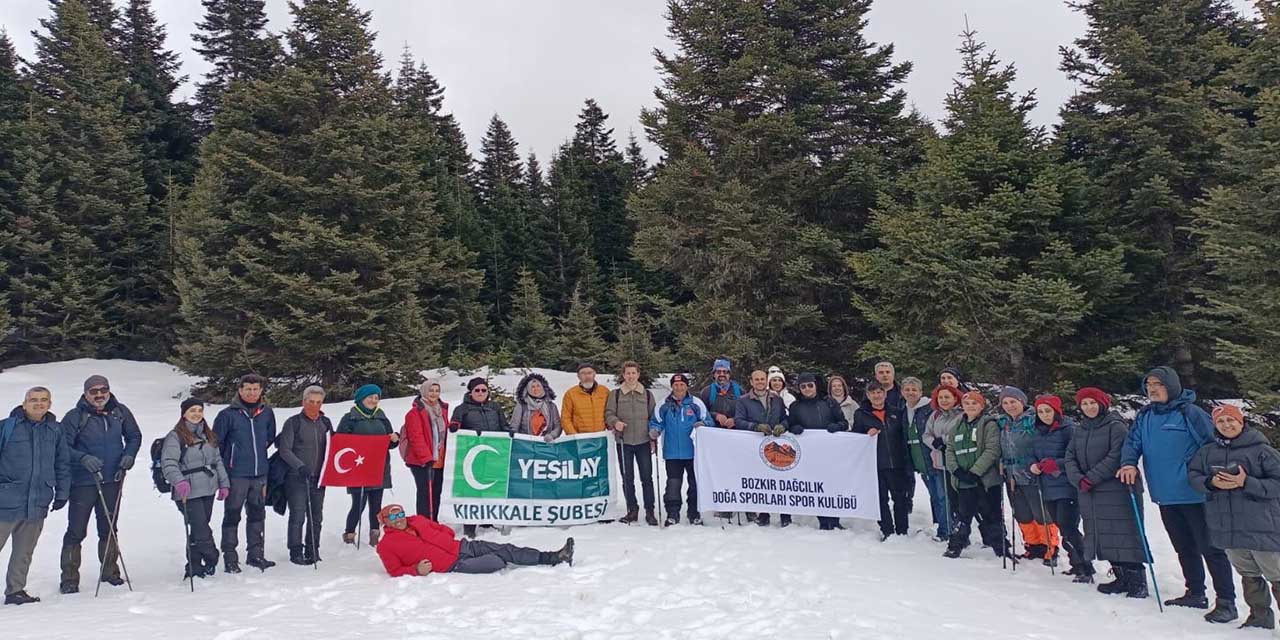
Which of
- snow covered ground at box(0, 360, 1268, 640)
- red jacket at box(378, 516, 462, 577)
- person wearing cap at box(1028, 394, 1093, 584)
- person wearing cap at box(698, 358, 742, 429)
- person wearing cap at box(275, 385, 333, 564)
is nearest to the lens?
snow covered ground at box(0, 360, 1268, 640)

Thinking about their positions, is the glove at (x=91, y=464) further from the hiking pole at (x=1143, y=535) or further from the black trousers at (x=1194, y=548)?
the black trousers at (x=1194, y=548)

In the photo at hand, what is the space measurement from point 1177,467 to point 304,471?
27.9 feet

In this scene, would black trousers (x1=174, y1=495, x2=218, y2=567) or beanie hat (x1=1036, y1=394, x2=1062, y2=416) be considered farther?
black trousers (x1=174, y1=495, x2=218, y2=567)

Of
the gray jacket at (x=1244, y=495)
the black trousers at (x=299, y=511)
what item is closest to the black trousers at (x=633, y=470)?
the black trousers at (x=299, y=511)

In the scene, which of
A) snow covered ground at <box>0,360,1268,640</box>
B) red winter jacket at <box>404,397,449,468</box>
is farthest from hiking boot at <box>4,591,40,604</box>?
red winter jacket at <box>404,397,449,468</box>

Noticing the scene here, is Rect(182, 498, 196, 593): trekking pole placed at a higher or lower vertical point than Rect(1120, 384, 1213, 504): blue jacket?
lower

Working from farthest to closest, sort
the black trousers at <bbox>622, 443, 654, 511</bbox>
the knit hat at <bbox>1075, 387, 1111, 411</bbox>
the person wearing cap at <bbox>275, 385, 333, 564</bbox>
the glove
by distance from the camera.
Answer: the black trousers at <bbox>622, 443, 654, 511</bbox>
the person wearing cap at <bbox>275, 385, 333, 564</bbox>
the glove
the knit hat at <bbox>1075, 387, 1111, 411</bbox>

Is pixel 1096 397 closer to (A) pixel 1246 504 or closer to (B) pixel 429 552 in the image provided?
(A) pixel 1246 504

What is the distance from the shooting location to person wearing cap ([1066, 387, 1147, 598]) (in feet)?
22.0

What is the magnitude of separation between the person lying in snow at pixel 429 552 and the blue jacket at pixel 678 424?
7.78ft

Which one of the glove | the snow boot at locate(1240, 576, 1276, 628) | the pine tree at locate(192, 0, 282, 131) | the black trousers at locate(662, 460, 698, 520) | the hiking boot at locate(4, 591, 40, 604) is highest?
the pine tree at locate(192, 0, 282, 131)

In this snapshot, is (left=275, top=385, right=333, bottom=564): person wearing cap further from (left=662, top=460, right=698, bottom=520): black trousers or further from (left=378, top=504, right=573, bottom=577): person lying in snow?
(left=662, top=460, right=698, bottom=520): black trousers

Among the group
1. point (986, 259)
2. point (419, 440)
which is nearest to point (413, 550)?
point (419, 440)

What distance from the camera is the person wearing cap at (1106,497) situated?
264 inches
